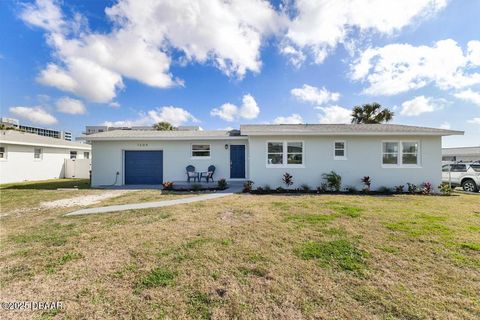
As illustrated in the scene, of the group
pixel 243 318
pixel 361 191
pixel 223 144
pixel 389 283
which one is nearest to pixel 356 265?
pixel 389 283

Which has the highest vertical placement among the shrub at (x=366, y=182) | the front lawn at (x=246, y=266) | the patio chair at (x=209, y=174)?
the patio chair at (x=209, y=174)

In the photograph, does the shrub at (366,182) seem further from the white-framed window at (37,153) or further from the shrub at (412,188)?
the white-framed window at (37,153)

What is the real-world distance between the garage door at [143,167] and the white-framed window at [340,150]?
9.87 metres

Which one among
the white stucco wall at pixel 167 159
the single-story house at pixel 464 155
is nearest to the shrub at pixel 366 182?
the white stucco wall at pixel 167 159

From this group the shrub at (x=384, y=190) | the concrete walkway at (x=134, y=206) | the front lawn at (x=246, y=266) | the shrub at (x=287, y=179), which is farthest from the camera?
the shrub at (x=287, y=179)

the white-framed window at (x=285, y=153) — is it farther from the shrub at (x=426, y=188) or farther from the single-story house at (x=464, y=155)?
the single-story house at (x=464, y=155)

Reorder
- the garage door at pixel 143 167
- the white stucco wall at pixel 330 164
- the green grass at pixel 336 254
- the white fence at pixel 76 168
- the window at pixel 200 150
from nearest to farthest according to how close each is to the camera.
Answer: the green grass at pixel 336 254, the white stucco wall at pixel 330 164, the window at pixel 200 150, the garage door at pixel 143 167, the white fence at pixel 76 168

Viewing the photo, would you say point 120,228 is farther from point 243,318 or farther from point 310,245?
point 310,245

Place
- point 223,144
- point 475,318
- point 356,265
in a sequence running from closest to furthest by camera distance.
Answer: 1. point 475,318
2. point 356,265
3. point 223,144

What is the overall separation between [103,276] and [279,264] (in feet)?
8.84

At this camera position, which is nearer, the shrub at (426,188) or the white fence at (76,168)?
the shrub at (426,188)

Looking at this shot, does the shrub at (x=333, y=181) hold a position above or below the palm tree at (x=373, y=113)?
below

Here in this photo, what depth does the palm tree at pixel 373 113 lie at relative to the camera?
2178 cm

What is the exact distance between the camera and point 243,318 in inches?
91.1
